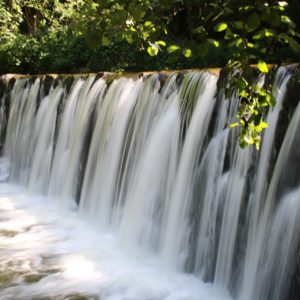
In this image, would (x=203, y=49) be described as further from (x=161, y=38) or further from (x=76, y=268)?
(x=76, y=268)

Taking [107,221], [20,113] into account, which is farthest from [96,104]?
[20,113]

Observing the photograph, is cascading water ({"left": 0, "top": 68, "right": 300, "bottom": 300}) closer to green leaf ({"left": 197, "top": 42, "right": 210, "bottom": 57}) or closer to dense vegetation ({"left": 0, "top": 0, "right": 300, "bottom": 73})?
dense vegetation ({"left": 0, "top": 0, "right": 300, "bottom": 73})

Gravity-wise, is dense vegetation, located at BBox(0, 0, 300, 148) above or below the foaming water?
above

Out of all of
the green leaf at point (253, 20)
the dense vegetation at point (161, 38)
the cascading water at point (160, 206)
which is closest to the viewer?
the green leaf at point (253, 20)

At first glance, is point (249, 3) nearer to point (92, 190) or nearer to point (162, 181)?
point (162, 181)

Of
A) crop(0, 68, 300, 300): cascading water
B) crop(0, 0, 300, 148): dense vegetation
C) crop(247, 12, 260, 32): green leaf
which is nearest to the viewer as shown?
crop(247, 12, 260, 32): green leaf

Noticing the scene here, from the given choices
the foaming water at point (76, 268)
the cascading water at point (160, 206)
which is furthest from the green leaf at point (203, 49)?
the foaming water at point (76, 268)

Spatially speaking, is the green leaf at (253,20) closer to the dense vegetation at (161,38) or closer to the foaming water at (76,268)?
the dense vegetation at (161,38)

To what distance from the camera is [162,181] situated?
6148mm

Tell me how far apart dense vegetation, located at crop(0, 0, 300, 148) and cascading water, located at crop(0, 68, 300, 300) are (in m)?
0.61

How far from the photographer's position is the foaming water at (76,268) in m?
4.96

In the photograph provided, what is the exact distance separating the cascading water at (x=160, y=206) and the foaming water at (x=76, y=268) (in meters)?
0.01

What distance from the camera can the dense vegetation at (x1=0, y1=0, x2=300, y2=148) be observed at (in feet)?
5.26

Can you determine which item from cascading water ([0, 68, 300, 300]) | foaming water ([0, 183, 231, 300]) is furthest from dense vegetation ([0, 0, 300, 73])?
foaming water ([0, 183, 231, 300])
